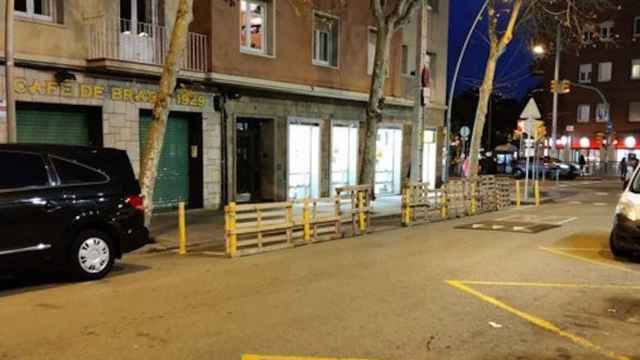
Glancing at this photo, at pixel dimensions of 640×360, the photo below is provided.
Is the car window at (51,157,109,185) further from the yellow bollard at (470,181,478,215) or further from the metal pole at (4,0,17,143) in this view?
the yellow bollard at (470,181,478,215)

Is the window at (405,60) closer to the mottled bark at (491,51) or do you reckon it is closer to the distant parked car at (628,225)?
the mottled bark at (491,51)

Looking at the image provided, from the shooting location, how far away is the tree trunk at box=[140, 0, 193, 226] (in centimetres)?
1277

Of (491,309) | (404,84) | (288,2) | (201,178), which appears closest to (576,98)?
(404,84)

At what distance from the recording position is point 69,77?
15352mm

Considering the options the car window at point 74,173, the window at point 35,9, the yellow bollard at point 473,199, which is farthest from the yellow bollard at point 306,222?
the yellow bollard at point 473,199

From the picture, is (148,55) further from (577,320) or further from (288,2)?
(577,320)

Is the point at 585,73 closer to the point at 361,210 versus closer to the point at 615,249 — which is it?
the point at 361,210

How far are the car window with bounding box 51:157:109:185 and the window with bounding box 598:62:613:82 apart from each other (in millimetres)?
56443

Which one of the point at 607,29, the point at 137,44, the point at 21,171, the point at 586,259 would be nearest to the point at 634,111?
the point at 607,29

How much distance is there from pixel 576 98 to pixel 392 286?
56693mm

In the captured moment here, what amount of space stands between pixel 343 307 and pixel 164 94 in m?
7.05

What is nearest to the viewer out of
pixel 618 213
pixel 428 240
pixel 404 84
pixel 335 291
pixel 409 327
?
pixel 409 327

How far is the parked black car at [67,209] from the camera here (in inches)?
334

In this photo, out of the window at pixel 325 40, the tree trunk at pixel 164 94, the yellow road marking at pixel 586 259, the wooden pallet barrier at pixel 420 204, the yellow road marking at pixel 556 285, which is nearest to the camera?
the yellow road marking at pixel 556 285
